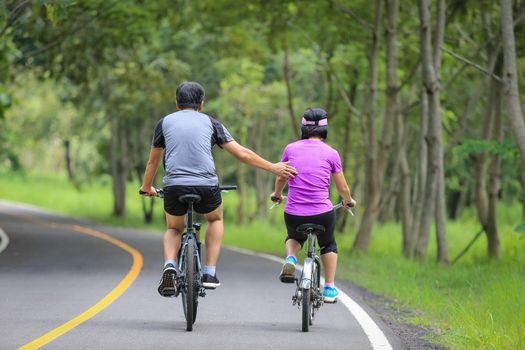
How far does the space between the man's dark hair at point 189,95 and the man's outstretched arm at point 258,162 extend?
476 mm

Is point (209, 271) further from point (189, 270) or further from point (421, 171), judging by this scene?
point (421, 171)

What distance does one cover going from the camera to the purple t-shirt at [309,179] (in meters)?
10.1

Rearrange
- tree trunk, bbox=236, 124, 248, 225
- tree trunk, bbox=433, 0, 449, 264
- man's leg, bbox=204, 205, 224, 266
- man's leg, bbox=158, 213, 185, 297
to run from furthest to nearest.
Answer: tree trunk, bbox=236, 124, 248, 225, tree trunk, bbox=433, 0, 449, 264, man's leg, bbox=204, 205, 224, 266, man's leg, bbox=158, 213, 185, 297

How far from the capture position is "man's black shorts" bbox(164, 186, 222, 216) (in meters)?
9.88

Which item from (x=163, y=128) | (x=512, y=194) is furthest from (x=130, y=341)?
(x=512, y=194)

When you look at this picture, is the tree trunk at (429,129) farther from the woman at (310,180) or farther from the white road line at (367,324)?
the woman at (310,180)

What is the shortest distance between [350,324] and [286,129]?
97.1ft

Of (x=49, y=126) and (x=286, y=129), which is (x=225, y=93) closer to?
(x=286, y=129)

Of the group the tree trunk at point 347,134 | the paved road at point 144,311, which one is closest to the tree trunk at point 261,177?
the tree trunk at point 347,134

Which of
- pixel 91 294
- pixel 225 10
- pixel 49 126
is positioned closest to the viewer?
pixel 91 294

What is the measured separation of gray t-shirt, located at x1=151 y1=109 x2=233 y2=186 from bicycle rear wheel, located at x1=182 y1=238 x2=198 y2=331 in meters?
0.57

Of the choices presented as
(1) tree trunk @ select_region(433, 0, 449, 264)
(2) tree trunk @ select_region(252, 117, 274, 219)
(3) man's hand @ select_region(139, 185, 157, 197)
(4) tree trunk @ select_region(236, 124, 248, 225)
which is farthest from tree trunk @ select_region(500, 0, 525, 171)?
(2) tree trunk @ select_region(252, 117, 274, 219)

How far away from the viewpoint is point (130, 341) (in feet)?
30.2

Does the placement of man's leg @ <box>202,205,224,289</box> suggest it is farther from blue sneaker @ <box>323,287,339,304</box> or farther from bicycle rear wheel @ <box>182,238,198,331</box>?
blue sneaker @ <box>323,287,339,304</box>
